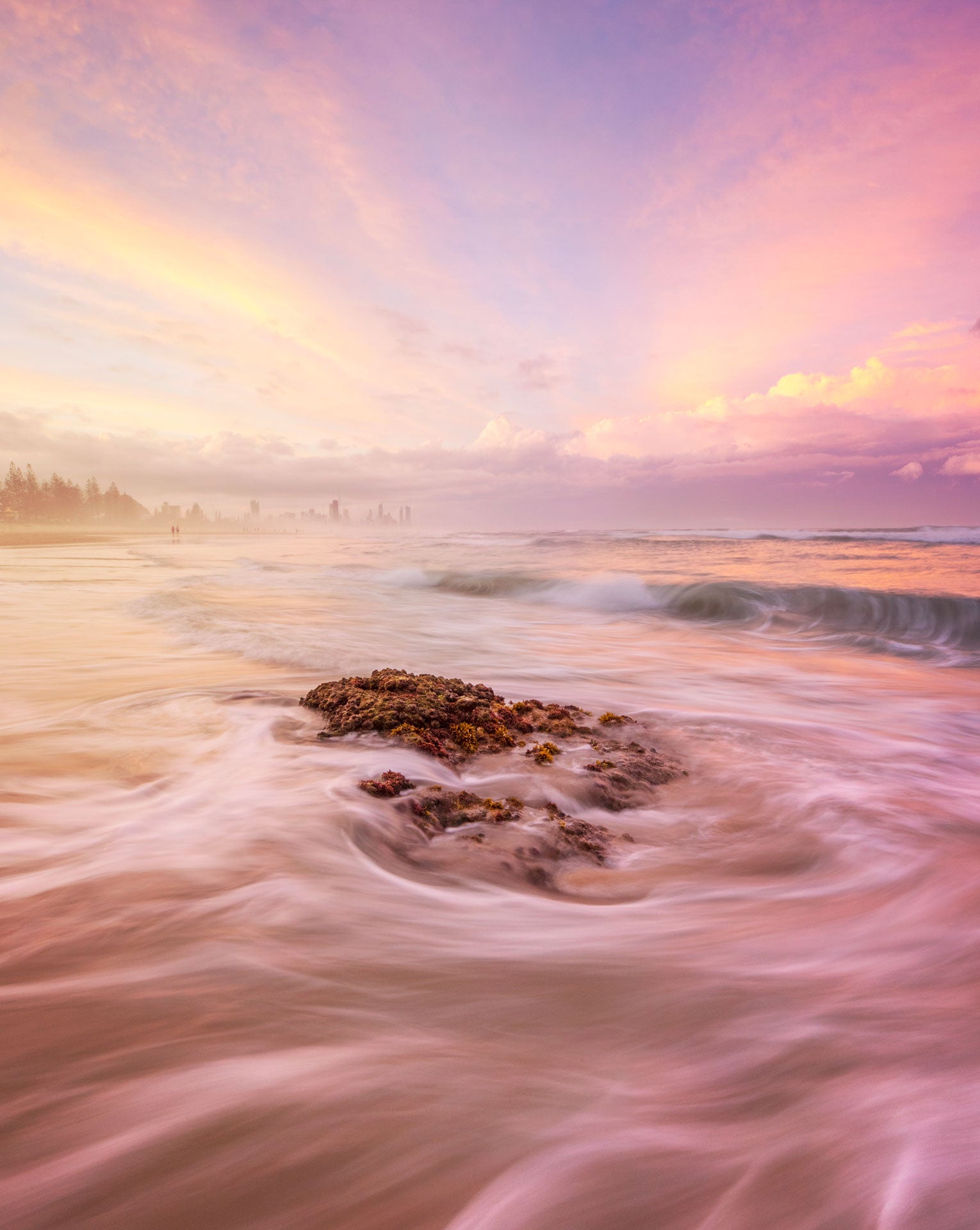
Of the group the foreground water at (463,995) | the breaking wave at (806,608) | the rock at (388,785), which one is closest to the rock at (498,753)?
the rock at (388,785)

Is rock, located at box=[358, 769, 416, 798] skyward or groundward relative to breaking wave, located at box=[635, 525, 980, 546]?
groundward

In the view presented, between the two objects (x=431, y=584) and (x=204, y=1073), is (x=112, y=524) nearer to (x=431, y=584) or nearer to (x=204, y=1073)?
(x=431, y=584)

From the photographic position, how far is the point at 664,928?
2352 millimetres

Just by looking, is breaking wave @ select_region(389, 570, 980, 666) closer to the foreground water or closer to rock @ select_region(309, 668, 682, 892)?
the foreground water

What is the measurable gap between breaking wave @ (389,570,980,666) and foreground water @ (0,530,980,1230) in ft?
22.9

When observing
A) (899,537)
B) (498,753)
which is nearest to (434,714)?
(498,753)

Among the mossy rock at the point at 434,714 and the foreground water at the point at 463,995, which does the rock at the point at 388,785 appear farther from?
the mossy rock at the point at 434,714

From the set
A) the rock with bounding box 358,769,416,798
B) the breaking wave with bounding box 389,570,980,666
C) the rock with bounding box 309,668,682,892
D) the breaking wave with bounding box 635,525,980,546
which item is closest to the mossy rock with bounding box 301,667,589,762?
the rock with bounding box 309,668,682,892

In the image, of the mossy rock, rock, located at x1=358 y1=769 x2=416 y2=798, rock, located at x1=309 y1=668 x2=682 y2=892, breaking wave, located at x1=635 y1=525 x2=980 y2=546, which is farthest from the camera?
breaking wave, located at x1=635 y1=525 x2=980 y2=546

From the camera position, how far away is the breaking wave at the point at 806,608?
1082 centimetres

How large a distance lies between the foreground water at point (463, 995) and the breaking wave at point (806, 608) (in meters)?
6.97

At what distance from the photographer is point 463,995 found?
74.8 inches

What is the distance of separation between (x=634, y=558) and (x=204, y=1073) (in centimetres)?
2495

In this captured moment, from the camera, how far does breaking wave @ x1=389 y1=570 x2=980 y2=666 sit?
426 inches
